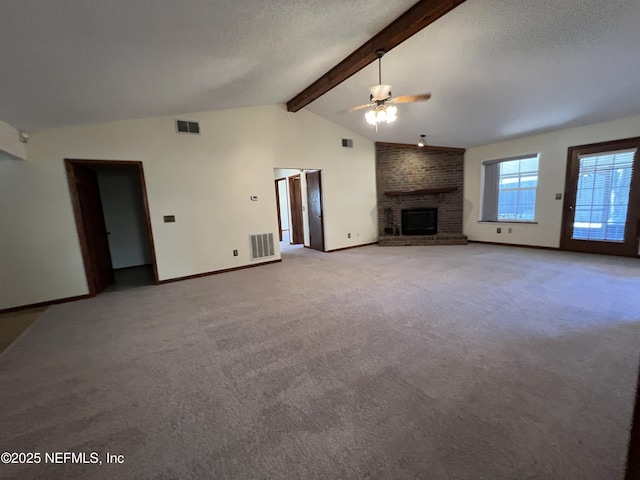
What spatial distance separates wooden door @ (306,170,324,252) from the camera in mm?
6633

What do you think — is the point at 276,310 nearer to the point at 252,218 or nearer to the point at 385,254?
the point at 252,218

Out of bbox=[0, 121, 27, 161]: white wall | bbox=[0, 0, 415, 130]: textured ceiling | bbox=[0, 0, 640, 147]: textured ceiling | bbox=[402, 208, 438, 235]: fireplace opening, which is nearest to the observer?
bbox=[0, 0, 415, 130]: textured ceiling

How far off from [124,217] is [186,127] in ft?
9.76

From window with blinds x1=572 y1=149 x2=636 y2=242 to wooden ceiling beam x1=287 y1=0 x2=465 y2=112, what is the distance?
16.2 ft

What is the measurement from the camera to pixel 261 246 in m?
5.62

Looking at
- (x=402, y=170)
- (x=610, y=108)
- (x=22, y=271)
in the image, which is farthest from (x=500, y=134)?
(x=22, y=271)

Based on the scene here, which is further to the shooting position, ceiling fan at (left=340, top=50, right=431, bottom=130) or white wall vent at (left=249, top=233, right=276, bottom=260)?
white wall vent at (left=249, top=233, right=276, bottom=260)

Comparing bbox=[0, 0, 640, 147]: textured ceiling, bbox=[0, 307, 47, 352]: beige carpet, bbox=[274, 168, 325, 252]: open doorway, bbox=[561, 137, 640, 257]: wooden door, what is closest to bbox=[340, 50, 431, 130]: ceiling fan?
bbox=[0, 0, 640, 147]: textured ceiling

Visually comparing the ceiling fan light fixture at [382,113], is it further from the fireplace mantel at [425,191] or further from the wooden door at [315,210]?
the fireplace mantel at [425,191]

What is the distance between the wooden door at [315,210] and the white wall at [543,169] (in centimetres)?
404

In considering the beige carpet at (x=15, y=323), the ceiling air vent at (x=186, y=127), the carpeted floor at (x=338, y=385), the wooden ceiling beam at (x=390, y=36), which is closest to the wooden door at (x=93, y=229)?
the beige carpet at (x=15, y=323)

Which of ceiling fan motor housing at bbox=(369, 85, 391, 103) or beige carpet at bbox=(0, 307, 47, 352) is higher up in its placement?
ceiling fan motor housing at bbox=(369, 85, 391, 103)

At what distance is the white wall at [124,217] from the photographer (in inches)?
231

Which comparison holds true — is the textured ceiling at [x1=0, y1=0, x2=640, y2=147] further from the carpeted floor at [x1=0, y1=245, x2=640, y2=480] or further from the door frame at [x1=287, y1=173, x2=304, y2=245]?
the door frame at [x1=287, y1=173, x2=304, y2=245]
